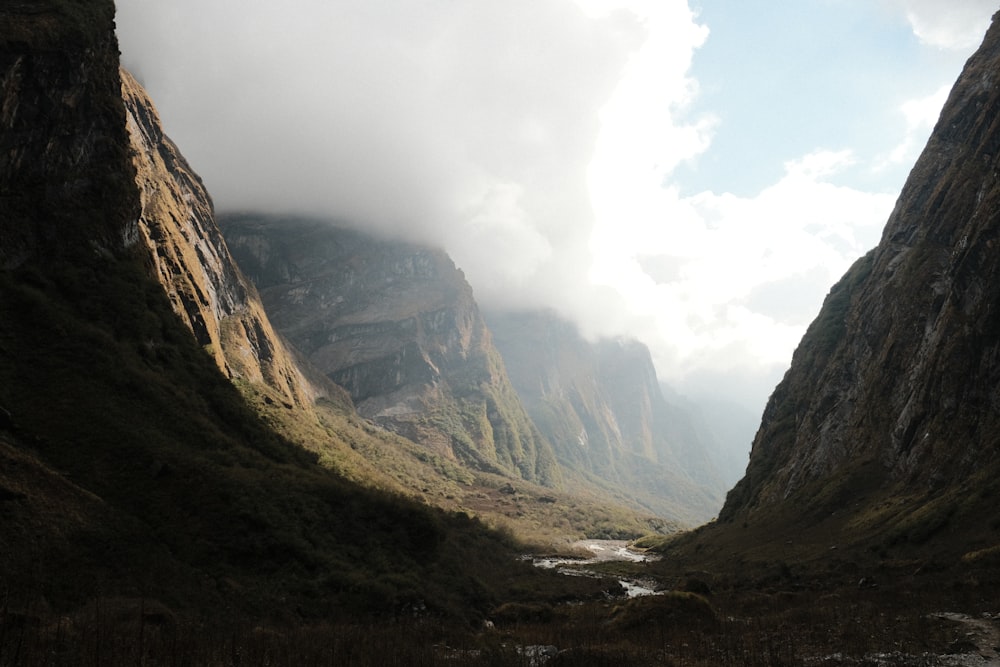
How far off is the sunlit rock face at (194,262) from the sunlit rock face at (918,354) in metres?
114

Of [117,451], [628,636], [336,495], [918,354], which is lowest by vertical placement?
[628,636]

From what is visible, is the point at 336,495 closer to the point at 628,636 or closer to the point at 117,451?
the point at 117,451

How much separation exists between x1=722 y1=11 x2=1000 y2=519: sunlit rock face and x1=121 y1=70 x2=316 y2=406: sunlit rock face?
4476 inches

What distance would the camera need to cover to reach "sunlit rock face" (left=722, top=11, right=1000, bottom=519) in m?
67.6

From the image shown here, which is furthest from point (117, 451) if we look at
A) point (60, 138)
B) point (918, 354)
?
point (918, 354)

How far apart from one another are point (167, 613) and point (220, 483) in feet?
78.1

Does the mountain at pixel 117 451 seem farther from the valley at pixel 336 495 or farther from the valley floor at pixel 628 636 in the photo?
the valley floor at pixel 628 636

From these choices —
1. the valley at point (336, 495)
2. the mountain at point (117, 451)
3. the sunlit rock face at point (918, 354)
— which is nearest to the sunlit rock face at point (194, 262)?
the valley at point (336, 495)

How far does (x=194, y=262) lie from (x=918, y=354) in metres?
150

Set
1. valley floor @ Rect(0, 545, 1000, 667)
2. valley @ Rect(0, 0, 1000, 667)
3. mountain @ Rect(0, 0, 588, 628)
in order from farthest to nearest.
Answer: mountain @ Rect(0, 0, 588, 628) → valley @ Rect(0, 0, 1000, 667) → valley floor @ Rect(0, 545, 1000, 667)

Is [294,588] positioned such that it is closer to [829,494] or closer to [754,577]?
[754,577]

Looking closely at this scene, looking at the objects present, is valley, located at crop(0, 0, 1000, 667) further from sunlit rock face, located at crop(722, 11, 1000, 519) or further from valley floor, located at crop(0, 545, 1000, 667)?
sunlit rock face, located at crop(722, 11, 1000, 519)

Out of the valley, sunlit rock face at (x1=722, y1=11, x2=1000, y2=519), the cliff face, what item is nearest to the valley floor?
the valley

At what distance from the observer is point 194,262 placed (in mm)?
136750
